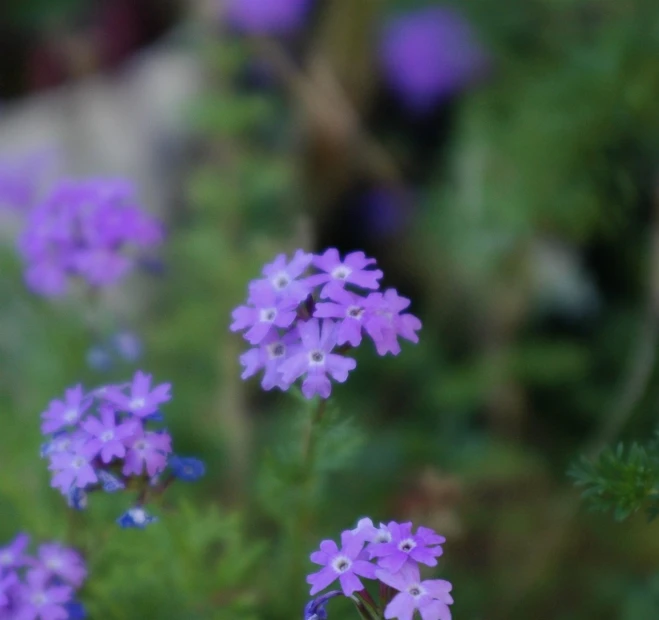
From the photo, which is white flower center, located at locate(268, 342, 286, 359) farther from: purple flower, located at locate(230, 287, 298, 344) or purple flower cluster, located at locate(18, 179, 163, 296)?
purple flower cluster, located at locate(18, 179, 163, 296)

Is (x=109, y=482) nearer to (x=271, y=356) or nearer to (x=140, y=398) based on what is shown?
(x=140, y=398)

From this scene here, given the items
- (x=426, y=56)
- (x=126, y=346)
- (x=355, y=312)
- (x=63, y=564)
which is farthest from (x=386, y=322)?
(x=426, y=56)

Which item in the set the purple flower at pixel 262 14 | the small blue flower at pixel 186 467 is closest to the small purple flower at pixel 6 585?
the small blue flower at pixel 186 467

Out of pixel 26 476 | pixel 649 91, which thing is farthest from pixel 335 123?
pixel 26 476

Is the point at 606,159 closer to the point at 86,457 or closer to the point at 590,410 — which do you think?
the point at 590,410

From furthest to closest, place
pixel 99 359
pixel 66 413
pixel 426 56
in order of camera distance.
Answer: pixel 426 56, pixel 99 359, pixel 66 413

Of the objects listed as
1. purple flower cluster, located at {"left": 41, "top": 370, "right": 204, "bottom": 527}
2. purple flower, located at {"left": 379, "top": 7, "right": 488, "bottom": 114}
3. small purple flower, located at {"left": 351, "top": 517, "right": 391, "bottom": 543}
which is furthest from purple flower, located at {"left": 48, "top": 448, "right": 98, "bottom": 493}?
purple flower, located at {"left": 379, "top": 7, "right": 488, "bottom": 114}

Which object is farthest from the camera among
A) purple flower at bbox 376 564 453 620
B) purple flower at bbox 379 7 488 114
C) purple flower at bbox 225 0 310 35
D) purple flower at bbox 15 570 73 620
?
purple flower at bbox 379 7 488 114
